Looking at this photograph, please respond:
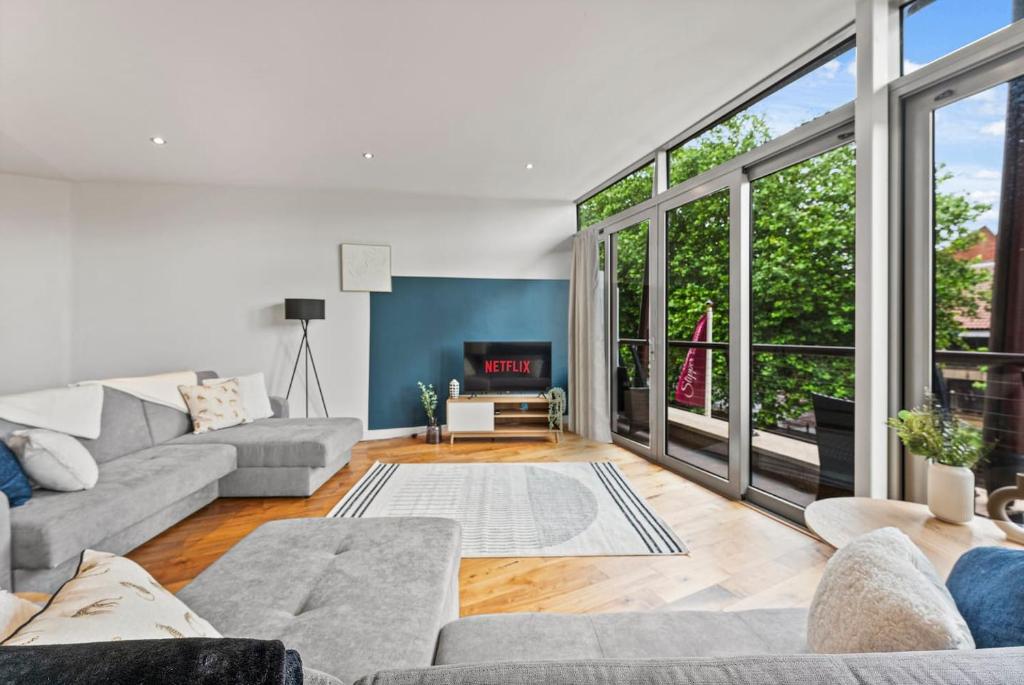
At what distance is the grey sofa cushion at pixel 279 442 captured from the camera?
2.89 meters

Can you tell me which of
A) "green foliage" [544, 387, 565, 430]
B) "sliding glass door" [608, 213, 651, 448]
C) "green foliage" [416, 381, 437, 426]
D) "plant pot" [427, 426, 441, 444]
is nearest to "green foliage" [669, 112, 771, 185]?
"sliding glass door" [608, 213, 651, 448]

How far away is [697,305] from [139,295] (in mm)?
5420

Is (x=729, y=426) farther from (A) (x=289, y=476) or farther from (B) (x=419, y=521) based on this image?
(A) (x=289, y=476)

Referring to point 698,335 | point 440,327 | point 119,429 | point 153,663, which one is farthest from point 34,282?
point 698,335

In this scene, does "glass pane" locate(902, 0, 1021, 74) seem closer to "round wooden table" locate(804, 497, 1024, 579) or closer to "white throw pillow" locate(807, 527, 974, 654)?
"round wooden table" locate(804, 497, 1024, 579)

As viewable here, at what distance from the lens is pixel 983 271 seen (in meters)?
1.67

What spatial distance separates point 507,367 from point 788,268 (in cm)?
289

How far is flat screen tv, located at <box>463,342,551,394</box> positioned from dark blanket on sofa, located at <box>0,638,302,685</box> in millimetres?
4207

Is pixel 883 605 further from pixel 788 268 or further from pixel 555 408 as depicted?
pixel 555 408

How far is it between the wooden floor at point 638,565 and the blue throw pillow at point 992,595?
3.79 ft

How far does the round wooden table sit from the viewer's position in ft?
4.10

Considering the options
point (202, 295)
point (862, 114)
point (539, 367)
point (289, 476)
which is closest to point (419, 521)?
point (289, 476)

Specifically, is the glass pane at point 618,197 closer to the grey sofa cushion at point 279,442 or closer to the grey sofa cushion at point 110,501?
the grey sofa cushion at point 279,442

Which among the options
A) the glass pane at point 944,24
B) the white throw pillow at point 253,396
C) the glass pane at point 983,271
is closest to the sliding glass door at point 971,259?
the glass pane at point 983,271
